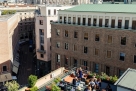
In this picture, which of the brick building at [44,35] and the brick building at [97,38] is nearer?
the brick building at [97,38]

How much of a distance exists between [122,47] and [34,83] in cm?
1928

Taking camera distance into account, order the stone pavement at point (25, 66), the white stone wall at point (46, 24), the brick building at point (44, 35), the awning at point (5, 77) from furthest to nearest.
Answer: the stone pavement at point (25, 66)
the brick building at point (44, 35)
the white stone wall at point (46, 24)
the awning at point (5, 77)

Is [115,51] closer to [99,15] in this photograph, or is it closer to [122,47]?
[122,47]

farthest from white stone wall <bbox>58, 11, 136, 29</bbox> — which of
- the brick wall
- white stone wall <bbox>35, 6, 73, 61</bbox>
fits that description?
white stone wall <bbox>35, 6, 73, 61</bbox>

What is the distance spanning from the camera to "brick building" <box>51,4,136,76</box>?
38094 mm

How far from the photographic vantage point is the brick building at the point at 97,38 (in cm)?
3809

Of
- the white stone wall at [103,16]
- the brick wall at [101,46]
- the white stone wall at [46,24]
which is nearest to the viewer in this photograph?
the brick wall at [101,46]

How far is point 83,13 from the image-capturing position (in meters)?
44.6

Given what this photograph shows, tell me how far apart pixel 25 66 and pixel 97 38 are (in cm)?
3722

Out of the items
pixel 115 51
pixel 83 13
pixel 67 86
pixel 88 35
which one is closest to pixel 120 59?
pixel 115 51

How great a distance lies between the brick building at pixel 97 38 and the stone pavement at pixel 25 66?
14.9 m

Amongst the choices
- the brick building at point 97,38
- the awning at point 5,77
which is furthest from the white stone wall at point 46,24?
the awning at point 5,77

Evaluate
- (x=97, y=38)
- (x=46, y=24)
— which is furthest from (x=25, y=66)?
(x=97, y=38)

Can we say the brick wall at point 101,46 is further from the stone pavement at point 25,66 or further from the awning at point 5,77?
the stone pavement at point 25,66
